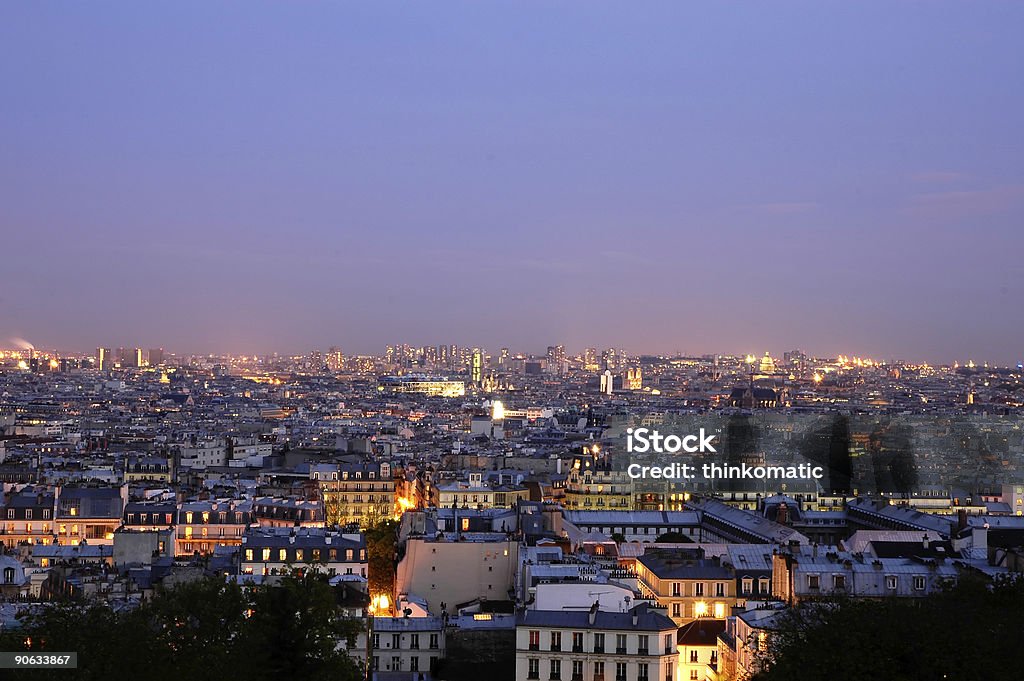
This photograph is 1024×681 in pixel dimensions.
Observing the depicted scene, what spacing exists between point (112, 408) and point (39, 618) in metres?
151

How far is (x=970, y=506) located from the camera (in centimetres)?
5444

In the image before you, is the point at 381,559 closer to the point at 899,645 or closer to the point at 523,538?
the point at 523,538

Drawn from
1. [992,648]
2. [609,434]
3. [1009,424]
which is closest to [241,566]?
[992,648]

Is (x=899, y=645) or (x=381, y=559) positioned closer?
(x=899, y=645)

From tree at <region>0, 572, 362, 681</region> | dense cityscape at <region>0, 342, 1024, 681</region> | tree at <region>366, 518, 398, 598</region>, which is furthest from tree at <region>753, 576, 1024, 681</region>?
tree at <region>366, 518, 398, 598</region>
